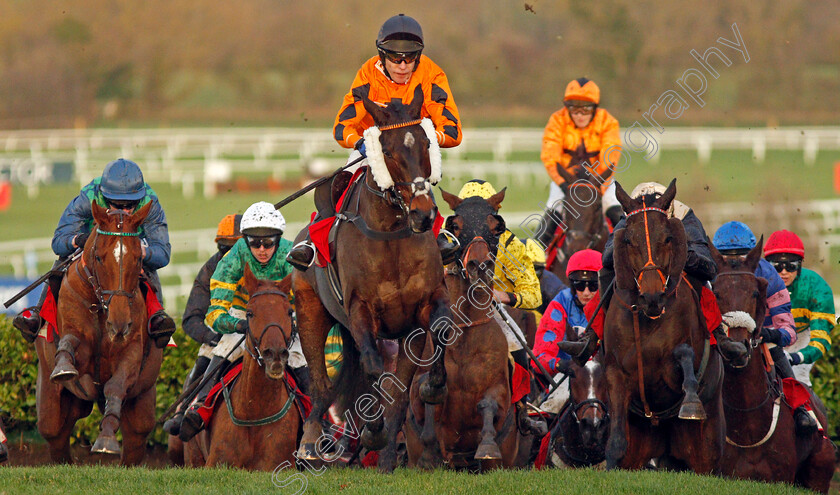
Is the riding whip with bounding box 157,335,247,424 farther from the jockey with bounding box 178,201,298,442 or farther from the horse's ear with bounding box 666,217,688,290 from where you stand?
the horse's ear with bounding box 666,217,688,290

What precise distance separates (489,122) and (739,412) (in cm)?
2220

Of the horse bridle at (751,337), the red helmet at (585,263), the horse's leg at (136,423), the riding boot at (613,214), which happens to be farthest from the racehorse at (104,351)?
the riding boot at (613,214)

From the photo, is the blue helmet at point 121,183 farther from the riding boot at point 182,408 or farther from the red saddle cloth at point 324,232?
the red saddle cloth at point 324,232

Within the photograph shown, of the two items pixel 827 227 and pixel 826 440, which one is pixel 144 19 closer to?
pixel 827 227

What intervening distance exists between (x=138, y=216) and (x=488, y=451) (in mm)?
2955

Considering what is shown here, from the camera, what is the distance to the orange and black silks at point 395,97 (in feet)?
24.2

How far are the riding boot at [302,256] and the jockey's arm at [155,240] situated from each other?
187 cm

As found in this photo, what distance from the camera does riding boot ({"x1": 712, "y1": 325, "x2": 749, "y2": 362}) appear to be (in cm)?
785

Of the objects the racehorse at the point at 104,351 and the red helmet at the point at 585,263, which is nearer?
the racehorse at the point at 104,351

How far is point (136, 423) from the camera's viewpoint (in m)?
9.47

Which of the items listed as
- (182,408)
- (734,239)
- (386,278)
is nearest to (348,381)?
(386,278)

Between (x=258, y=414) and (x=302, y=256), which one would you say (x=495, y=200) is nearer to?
(x=302, y=256)

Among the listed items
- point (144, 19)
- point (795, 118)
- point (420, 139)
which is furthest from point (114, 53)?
point (420, 139)

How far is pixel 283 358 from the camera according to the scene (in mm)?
7980
